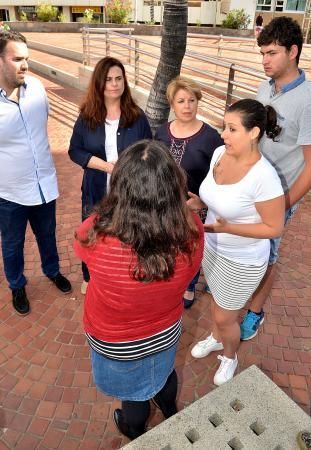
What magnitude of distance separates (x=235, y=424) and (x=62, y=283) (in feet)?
7.24

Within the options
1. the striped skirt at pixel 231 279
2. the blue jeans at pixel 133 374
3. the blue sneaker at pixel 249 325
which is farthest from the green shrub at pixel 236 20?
the blue jeans at pixel 133 374

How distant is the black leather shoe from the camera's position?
3.68 metres

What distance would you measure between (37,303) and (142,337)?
2.06 metres

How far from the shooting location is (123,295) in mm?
1558

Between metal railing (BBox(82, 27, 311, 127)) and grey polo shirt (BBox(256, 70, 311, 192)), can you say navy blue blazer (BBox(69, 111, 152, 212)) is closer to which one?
grey polo shirt (BBox(256, 70, 311, 192))

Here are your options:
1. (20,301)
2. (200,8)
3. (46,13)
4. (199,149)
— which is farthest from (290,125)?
(200,8)

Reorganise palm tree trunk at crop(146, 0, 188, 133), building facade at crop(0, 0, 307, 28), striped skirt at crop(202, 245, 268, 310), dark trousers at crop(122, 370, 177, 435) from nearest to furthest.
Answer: dark trousers at crop(122, 370, 177, 435) → striped skirt at crop(202, 245, 268, 310) → palm tree trunk at crop(146, 0, 188, 133) → building facade at crop(0, 0, 307, 28)

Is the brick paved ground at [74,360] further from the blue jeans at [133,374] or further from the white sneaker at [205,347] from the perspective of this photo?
the blue jeans at [133,374]

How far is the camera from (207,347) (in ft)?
10.0

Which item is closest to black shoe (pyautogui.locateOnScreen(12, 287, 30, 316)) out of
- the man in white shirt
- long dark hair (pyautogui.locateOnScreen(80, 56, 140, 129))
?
the man in white shirt

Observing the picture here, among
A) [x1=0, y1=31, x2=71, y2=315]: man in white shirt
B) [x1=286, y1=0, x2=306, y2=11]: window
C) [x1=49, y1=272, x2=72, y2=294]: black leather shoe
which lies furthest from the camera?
[x1=286, y1=0, x2=306, y2=11]: window

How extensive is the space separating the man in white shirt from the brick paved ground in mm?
309

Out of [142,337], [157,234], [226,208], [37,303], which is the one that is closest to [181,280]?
[157,234]

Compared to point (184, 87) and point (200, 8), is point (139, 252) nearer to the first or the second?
point (184, 87)
